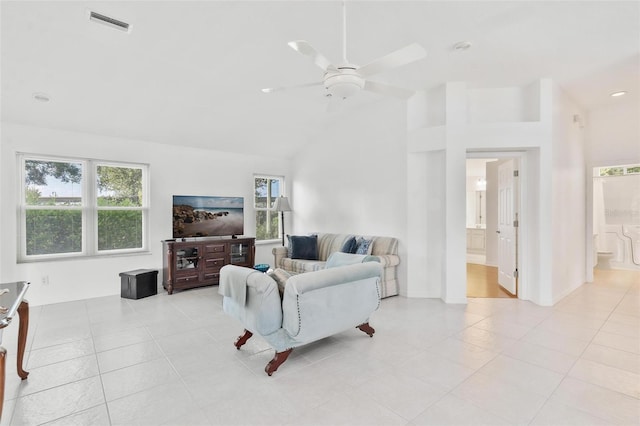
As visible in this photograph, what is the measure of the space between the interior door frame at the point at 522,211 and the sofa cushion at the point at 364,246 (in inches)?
73.9

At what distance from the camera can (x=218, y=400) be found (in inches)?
83.3

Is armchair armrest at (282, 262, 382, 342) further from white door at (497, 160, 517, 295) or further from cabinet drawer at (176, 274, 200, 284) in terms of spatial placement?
cabinet drawer at (176, 274, 200, 284)

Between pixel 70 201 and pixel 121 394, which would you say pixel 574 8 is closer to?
pixel 121 394

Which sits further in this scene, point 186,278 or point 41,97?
point 186,278

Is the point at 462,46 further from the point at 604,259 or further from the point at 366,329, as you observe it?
the point at 604,259

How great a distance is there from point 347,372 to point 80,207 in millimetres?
4606

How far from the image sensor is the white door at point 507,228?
4.64 m

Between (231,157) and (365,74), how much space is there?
4.37 m

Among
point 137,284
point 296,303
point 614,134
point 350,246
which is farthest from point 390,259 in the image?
point 614,134

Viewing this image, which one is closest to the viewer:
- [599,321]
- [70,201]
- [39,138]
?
[599,321]

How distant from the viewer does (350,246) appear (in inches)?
196

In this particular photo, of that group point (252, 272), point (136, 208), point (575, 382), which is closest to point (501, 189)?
point (575, 382)

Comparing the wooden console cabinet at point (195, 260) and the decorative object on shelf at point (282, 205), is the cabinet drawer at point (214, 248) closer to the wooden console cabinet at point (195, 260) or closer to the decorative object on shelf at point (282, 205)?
the wooden console cabinet at point (195, 260)

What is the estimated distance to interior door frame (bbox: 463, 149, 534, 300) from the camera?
440cm
